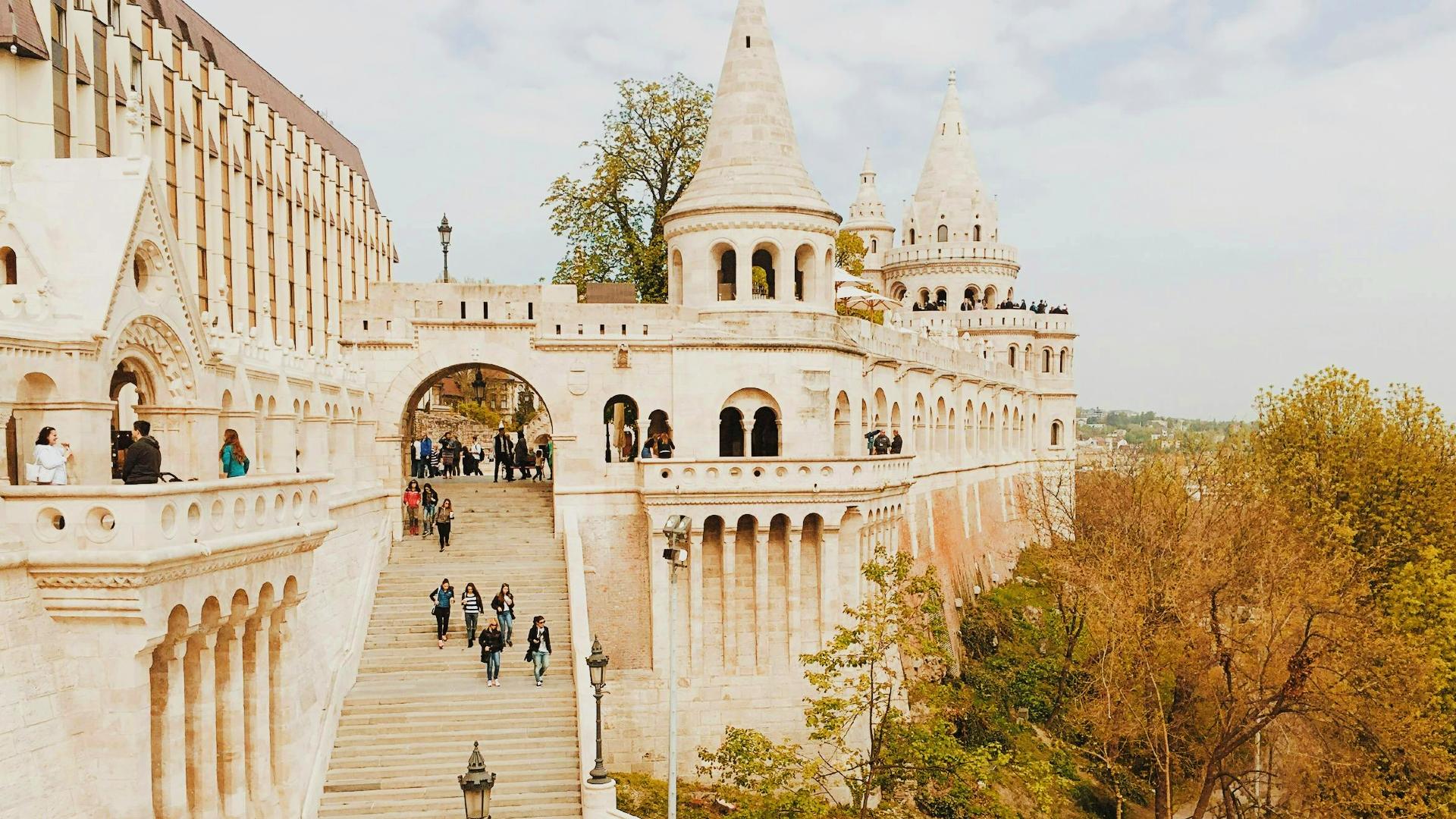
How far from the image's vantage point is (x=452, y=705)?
73.3 ft

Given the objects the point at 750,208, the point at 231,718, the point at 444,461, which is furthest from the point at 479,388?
the point at 231,718

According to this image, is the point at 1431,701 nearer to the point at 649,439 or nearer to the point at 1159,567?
the point at 1159,567

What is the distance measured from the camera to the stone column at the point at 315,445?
75.2ft

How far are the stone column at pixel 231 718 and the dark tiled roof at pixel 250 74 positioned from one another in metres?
25.0

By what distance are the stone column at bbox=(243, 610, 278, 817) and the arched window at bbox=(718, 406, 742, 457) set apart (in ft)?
56.8

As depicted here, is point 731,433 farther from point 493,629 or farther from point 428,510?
point 493,629

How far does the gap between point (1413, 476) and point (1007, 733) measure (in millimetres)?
14395

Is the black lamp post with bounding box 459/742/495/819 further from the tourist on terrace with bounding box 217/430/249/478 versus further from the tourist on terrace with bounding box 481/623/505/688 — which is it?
the tourist on terrace with bounding box 481/623/505/688

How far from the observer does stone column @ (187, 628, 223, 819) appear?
13.5 meters

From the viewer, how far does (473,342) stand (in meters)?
29.2

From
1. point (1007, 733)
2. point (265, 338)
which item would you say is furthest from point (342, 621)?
point (1007, 733)

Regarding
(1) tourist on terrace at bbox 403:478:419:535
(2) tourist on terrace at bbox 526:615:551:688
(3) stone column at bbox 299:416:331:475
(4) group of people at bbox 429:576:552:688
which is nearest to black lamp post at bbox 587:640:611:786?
(2) tourist on terrace at bbox 526:615:551:688

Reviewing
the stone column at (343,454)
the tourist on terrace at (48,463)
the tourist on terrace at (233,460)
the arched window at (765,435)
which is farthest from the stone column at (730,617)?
the tourist on terrace at (48,463)

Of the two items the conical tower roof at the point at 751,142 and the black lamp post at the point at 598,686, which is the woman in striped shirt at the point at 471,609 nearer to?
the black lamp post at the point at 598,686
